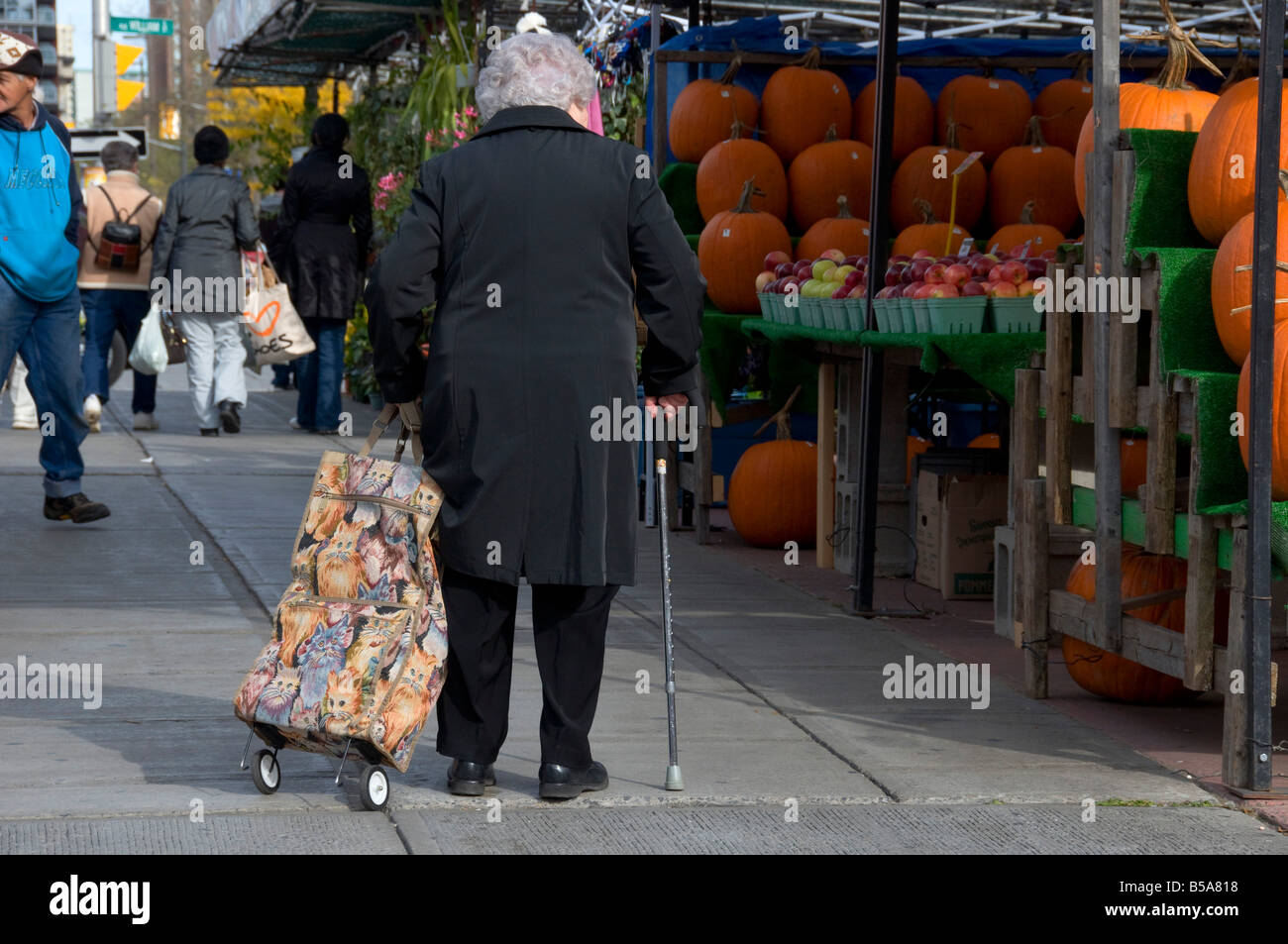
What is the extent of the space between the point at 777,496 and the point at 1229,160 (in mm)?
4141

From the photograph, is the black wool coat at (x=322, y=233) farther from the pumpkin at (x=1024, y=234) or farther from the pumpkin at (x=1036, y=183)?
the pumpkin at (x=1024, y=234)

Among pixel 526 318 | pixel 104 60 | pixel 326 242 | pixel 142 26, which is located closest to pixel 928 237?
pixel 526 318

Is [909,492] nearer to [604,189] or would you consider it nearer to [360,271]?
[604,189]

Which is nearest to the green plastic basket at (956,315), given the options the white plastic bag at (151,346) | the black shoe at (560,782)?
the black shoe at (560,782)

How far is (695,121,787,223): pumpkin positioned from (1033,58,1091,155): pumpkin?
4.56 feet

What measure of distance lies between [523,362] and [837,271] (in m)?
3.82

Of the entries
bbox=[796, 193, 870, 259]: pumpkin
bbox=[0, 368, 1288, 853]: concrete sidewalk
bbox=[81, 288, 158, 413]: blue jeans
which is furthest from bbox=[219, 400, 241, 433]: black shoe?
bbox=[796, 193, 870, 259]: pumpkin

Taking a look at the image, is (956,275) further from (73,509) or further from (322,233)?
(322,233)

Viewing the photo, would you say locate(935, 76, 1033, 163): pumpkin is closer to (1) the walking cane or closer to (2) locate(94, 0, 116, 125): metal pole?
(1) the walking cane

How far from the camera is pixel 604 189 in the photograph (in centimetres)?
419

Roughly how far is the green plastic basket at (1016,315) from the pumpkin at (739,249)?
93.3 inches

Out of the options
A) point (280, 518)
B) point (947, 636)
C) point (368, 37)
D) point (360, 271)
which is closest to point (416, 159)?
point (360, 271)

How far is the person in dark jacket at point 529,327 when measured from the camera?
13.7 feet

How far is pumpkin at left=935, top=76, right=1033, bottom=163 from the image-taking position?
30.1 feet
